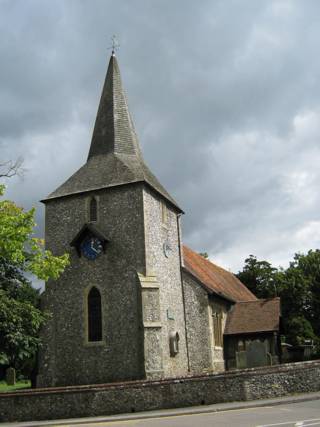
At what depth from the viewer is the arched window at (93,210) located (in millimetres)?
24703

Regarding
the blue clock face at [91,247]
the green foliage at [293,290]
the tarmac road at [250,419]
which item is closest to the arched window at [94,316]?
the blue clock face at [91,247]

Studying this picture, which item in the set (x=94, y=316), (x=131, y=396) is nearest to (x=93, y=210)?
(x=94, y=316)

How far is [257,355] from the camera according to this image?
2430cm

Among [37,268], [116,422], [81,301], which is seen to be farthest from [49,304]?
[116,422]

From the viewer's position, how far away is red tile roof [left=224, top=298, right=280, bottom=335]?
27812mm

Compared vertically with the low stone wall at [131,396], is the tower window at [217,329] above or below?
above

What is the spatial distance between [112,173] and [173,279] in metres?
6.30

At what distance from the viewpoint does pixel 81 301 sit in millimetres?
23516

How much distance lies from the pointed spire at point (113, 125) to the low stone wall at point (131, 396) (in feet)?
46.5

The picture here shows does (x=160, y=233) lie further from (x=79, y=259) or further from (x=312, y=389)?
(x=312, y=389)

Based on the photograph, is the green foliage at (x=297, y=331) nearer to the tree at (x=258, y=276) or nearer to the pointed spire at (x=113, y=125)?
the tree at (x=258, y=276)

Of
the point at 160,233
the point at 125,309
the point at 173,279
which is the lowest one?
the point at 125,309

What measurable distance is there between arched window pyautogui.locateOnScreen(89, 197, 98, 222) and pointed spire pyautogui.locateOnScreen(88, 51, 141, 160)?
3.46 m

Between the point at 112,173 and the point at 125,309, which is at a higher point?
the point at 112,173
